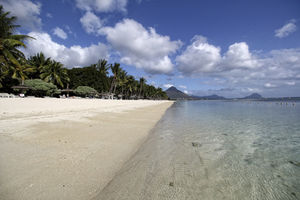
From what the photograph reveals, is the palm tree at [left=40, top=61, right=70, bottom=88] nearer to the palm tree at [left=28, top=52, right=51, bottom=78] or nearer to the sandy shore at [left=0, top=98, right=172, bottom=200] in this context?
the palm tree at [left=28, top=52, right=51, bottom=78]

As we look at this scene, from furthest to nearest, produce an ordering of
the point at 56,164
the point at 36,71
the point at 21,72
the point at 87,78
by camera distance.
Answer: the point at 87,78 → the point at 36,71 → the point at 21,72 → the point at 56,164

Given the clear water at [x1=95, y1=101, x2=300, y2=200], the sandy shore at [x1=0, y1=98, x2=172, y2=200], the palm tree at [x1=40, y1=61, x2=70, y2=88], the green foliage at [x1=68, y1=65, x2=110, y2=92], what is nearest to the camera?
the sandy shore at [x1=0, y1=98, x2=172, y2=200]

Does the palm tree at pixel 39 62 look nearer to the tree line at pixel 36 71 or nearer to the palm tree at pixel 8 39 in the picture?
the tree line at pixel 36 71

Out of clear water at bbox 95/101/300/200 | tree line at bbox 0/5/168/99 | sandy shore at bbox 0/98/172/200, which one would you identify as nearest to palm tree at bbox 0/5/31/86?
tree line at bbox 0/5/168/99

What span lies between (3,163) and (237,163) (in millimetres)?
5285

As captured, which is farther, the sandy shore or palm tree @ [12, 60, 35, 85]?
palm tree @ [12, 60, 35, 85]

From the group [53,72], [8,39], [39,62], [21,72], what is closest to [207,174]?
[8,39]

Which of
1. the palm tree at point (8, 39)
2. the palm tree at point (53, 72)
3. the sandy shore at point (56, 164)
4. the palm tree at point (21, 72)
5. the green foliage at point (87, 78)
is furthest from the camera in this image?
the green foliage at point (87, 78)

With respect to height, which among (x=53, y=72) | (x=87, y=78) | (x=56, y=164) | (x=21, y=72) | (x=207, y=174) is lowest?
(x=207, y=174)

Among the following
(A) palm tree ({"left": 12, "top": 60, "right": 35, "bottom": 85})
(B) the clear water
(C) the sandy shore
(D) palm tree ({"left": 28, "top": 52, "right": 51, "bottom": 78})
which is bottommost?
(B) the clear water

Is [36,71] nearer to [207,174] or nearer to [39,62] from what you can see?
[39,62]

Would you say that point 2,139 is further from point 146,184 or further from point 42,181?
point 146,184

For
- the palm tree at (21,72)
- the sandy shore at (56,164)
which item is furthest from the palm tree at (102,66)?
the sandy shore at (56,164)

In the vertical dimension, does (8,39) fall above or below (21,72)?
above
